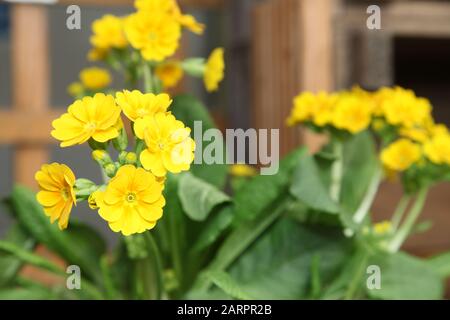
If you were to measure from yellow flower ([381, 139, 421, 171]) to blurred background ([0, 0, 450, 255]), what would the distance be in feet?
1.09

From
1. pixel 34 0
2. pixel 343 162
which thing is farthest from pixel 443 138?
pixel 34 0

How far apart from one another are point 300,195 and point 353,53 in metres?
0.51

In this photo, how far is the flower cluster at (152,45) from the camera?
479 millimetres

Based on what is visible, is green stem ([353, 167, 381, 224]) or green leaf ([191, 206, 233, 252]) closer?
green leaf ([191, 206, 233, 252])

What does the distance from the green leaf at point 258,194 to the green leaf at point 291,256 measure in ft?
0.12

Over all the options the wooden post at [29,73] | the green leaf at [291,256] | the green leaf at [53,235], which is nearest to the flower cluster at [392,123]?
the green leaf at [291,256]

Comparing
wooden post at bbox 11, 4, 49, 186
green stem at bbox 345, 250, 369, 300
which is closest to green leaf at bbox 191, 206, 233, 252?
green stem at bbox 345, 250, 369, 300

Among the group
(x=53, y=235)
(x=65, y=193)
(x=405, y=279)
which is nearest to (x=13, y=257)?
(x=53, y=235)

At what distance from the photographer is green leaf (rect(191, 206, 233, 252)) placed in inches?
19.1

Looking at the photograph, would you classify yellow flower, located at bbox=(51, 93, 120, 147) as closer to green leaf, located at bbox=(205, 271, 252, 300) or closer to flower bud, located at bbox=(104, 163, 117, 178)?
flower bud, located at bbox=(104, 163, 117, 178)

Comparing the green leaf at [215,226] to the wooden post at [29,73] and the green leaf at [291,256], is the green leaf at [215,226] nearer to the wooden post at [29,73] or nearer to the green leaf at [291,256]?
the green leaf at [291,256]

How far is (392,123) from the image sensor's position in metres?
0.57

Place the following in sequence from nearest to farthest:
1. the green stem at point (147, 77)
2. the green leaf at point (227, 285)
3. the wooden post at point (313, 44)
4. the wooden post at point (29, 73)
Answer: the green leaf at point (227, 285)
the green stem at point (147, 77)
the wooden post at point (313, 44)
the wooden post at point (29, 73)
